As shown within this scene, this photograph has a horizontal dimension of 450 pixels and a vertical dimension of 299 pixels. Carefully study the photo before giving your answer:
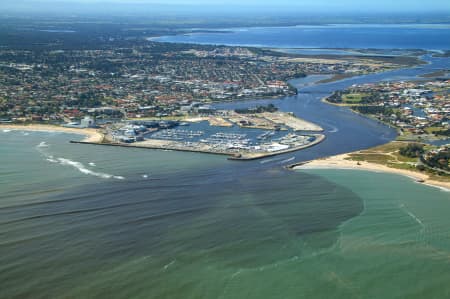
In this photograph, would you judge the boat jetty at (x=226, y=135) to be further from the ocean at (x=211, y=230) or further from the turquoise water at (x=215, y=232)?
the turquoise water at (x=215, y=232)

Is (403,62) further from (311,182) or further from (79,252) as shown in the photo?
(79,252)

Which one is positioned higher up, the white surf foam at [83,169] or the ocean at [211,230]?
the ocean at [211,230]

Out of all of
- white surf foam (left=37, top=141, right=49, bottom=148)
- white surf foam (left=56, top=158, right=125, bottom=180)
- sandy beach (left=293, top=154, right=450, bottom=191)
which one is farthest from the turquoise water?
white surf foam (left=37, top=141, right=49, bottom=148)

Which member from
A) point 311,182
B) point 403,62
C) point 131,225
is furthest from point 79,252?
point 403,62

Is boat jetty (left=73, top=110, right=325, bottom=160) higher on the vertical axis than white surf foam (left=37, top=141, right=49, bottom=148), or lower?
higher

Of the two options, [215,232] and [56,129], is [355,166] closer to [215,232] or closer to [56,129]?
[215,232]

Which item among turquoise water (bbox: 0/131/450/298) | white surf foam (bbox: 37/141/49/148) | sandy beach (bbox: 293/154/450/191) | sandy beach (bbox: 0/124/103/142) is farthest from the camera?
sandy beach (bbox: 0/124/103/142)

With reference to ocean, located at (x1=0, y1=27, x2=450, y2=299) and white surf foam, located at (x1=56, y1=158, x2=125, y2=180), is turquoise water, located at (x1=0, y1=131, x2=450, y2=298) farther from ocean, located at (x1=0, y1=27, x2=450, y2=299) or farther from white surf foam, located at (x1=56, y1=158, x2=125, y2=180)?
white surf foam, located at (x1=56, y1=158, x2=125, y2=180)

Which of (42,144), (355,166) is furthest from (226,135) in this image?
(42,144)

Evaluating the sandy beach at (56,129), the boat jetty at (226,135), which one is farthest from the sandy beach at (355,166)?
the sandy beach at (56,129)
